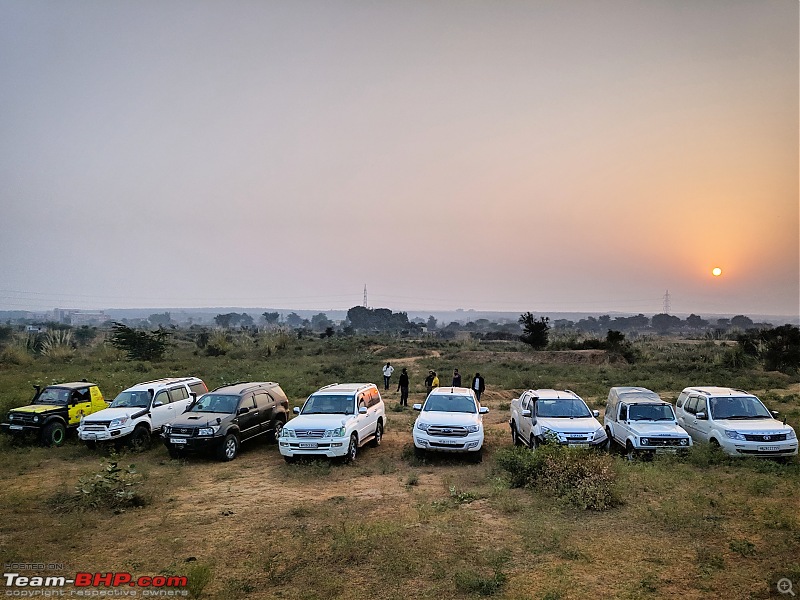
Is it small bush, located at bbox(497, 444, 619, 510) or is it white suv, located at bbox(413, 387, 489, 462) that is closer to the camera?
small bush, located at bbox(497, 444, 619, 510)

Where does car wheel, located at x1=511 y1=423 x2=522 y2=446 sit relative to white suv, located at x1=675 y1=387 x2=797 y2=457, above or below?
below

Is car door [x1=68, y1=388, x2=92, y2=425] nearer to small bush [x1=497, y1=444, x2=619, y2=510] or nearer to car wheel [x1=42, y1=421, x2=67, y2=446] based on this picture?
car wheel [x1=42, y1=421, x2=67, y2=446]

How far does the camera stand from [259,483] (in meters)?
11.6

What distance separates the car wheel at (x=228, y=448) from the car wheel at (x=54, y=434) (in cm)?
556

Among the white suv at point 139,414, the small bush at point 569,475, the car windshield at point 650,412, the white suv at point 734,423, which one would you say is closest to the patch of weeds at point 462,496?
the small bush at point 569,475

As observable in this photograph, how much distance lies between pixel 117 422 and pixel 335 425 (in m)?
6.35

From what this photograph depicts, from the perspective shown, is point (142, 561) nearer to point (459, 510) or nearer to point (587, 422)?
point (459, 510)

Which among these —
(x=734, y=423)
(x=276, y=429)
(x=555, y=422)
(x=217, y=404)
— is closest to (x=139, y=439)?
(x=217, y=404)

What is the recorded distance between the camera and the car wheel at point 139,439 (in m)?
14.9

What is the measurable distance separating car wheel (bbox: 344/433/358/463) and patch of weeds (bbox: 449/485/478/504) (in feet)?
11.1

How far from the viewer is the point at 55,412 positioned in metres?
15.8

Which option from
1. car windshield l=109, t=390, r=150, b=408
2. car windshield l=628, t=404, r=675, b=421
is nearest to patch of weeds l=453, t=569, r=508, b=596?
car windshield l=628, t=404, r=675, b=421

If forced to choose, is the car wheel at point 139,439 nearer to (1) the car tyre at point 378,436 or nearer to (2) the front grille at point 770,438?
(1) the car tyre at point 378,436

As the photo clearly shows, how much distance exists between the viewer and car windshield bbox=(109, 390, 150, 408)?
1577 centimetres
